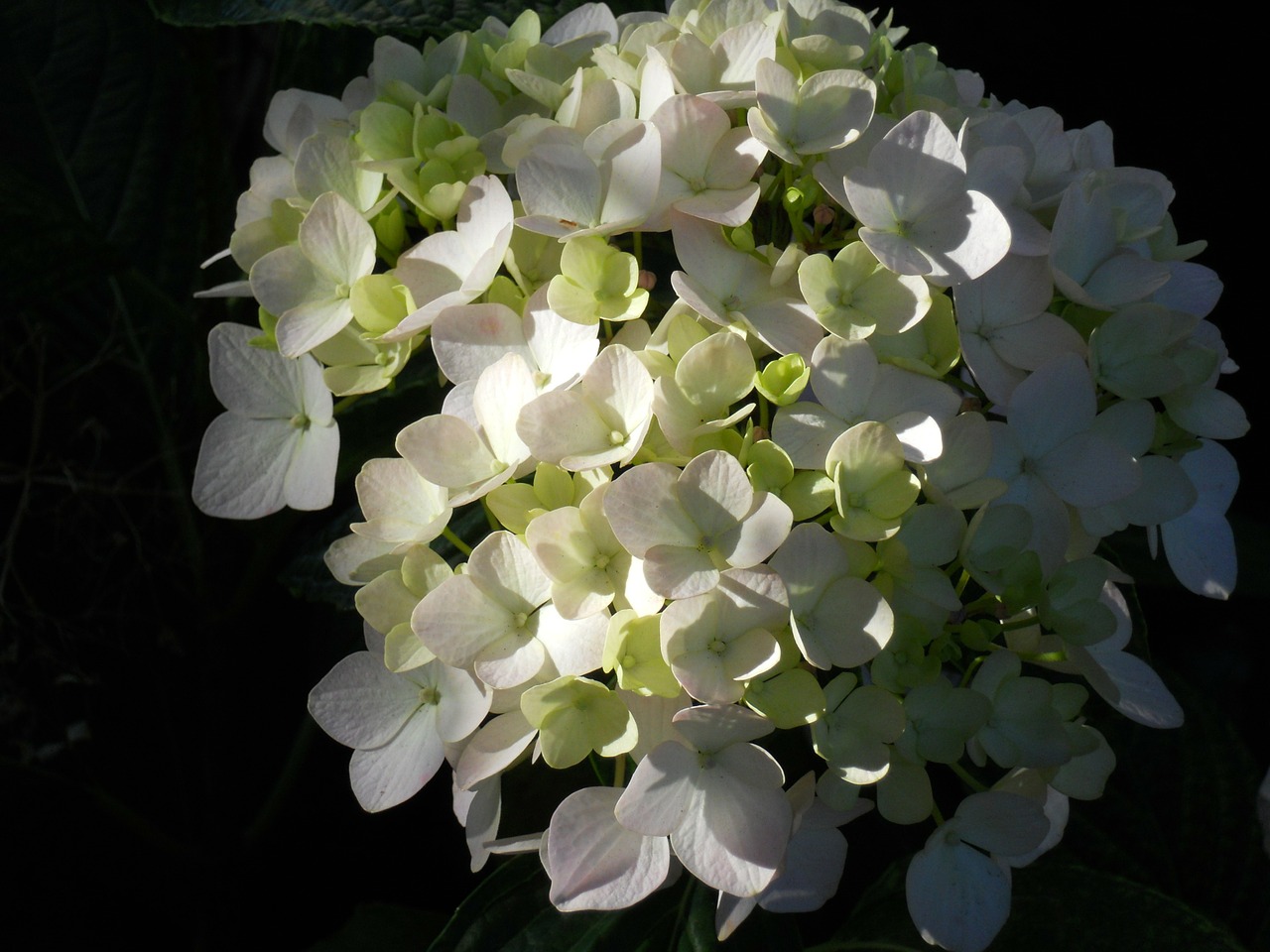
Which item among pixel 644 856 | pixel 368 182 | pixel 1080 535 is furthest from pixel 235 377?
pixel 1080 535

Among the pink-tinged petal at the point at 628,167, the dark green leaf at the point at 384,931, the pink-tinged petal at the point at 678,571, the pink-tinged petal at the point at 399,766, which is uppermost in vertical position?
the pink-tinged petal at the point at 628,167

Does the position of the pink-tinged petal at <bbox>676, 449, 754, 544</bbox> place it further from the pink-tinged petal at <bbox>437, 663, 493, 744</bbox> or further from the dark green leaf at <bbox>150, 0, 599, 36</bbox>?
the dark green leaf at <bbox>150, 0, 599, 36</bbox>

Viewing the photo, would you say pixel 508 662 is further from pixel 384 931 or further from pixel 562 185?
pixel 384 931

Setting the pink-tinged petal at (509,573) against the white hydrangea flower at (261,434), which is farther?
the white hydrangea flower at (261,434)

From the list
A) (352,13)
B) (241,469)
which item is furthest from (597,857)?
(352,13)

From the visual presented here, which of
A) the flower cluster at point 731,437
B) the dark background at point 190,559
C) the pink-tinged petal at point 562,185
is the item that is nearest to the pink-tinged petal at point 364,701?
the flower cluster at point 731,437

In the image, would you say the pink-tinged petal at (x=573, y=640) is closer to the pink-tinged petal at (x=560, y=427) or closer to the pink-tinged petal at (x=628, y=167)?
the pink-tinged petal at (x=560, y=427)

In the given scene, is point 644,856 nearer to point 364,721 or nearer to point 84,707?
point 364,721
